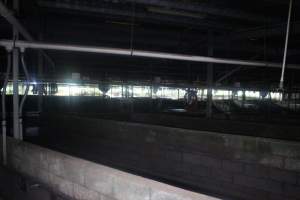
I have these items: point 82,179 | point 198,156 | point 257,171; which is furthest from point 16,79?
point 257,171

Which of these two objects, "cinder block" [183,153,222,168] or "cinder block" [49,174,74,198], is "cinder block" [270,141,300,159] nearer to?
"cinder block" [183,153,222,168]

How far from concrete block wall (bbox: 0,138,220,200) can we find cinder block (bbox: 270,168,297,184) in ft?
7.29

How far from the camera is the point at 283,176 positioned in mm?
3447

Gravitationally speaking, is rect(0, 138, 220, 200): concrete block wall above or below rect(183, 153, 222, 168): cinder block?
above

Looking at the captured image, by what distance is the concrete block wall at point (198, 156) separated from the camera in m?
3.48

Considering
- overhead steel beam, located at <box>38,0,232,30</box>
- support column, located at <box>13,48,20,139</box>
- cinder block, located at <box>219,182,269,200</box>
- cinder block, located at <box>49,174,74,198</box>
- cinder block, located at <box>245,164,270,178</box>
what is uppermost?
overhead steel beam, located at <box>38,0,232,30</box>

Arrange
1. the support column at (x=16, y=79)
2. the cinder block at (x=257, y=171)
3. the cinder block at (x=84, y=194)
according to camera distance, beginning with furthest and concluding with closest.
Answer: the cinder block at (x=257, y=171), the support column at (x=16, y=79), the cinder block at (x=84, y=194)

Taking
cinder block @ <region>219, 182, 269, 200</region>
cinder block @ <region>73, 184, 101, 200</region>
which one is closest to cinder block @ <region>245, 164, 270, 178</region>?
cinder block @ <region>219, 182, 269, 200</region>

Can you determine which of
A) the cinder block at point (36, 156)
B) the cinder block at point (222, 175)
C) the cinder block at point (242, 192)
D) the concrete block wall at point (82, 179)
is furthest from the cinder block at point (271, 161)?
the cinder block at point (36, 156)

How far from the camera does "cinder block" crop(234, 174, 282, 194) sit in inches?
139

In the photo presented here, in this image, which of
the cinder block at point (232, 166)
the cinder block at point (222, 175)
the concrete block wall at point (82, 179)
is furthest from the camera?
the cinder block at point (222, 175)

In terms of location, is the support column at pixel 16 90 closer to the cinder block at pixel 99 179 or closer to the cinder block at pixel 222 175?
the cinder block at pixel 99 179

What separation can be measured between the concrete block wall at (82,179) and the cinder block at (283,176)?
222 centimetres

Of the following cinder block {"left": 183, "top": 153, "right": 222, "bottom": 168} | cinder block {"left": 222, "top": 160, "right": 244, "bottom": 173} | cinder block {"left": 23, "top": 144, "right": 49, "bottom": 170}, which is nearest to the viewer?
cinder block {"left": 23, "top": 144, "right": 49, "bottom": 170}
